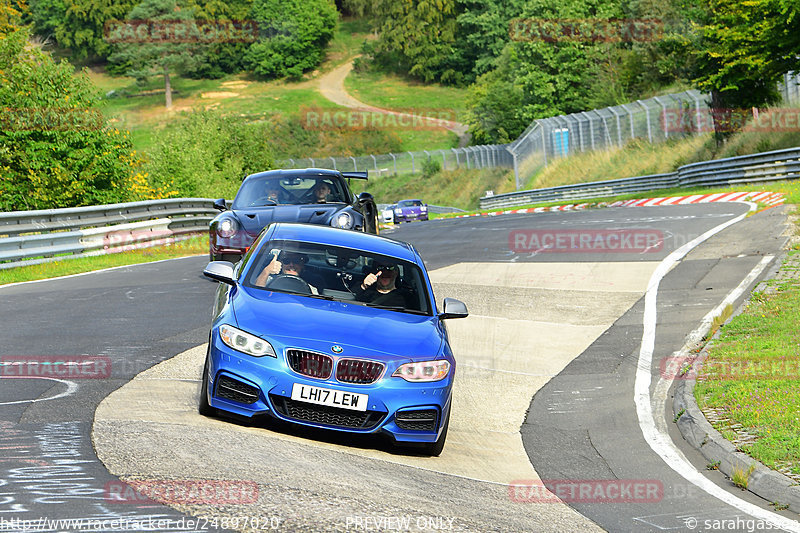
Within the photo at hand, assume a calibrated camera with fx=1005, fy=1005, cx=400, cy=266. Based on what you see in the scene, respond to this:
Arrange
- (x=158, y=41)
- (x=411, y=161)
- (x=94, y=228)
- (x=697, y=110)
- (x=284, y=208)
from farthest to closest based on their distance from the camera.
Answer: (x=158, y=41), (x=411, y=161), (x=697, y=110), (x=94, y=228), (x=284, y=208)

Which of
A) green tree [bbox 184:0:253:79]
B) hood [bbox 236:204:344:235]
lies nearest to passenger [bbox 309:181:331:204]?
hood [bbox 236:204:344:235]

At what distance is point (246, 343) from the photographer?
22.7 ft

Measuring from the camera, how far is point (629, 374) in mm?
10633

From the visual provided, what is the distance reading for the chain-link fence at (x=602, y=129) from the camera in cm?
4438

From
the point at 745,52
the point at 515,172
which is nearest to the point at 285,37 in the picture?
the point at 515,172

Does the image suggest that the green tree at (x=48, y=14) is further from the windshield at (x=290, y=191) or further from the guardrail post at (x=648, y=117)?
the windshield at (x=290, y=191)

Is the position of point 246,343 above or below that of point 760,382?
above

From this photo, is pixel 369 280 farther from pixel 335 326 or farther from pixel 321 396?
pixel 321 396

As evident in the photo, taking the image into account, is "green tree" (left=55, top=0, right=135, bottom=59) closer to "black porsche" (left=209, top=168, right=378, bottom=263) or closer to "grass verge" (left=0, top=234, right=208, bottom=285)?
"grass verge" (left=0, top=234, right=208, bottom=285)

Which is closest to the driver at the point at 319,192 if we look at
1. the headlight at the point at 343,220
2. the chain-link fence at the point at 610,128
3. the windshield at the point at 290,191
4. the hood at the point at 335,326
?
the windshield at the point at 290,191

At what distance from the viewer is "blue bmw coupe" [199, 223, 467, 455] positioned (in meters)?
6.79

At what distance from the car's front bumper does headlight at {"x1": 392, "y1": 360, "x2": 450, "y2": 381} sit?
0.05 meters

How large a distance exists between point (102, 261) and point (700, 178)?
24.6 meters

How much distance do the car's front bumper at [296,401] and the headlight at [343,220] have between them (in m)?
6.99
